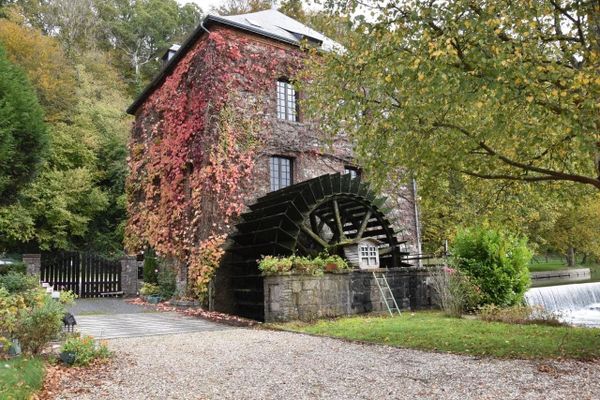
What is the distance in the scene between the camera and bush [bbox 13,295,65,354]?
573 cm

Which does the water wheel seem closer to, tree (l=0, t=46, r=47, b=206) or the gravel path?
the gravel path

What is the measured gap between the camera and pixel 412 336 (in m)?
7.91

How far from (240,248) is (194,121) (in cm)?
400

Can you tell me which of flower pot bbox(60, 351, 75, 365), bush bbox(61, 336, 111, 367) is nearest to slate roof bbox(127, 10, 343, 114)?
bush bbox(61, 336, 111, 367)

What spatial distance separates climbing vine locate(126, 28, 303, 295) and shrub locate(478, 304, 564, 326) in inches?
243

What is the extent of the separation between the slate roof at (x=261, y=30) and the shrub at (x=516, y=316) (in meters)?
7.27

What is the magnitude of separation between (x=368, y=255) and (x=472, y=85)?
7.21 meters

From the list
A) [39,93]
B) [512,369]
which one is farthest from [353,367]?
[39,93]

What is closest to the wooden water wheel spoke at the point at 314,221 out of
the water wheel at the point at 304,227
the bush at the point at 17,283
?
the water wheel at the point at 304,227

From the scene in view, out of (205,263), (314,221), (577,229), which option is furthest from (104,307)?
(577,229)

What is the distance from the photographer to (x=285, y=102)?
1409cm

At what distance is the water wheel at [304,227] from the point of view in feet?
36.8

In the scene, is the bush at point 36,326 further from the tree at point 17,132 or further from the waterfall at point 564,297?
the waterfall at point 564,297

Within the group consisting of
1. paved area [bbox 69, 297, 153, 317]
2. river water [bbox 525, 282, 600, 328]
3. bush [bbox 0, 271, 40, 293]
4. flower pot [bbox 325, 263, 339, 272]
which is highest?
flower pot [bbox 325, 263, 339, 272]
